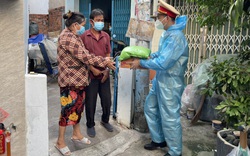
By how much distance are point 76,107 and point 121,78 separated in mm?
1130

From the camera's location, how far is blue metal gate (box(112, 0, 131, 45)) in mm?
7517

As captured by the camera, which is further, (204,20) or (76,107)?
(76,107)

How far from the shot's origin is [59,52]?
3512mm

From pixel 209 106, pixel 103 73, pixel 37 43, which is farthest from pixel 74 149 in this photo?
pixel 37 43

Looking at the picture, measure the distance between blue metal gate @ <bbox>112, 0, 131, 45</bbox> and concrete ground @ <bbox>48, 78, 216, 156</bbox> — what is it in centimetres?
332

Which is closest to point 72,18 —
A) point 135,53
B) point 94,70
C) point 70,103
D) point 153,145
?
point 94,70

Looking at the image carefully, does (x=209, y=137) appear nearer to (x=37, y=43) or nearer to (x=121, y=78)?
(x=121, y=78)

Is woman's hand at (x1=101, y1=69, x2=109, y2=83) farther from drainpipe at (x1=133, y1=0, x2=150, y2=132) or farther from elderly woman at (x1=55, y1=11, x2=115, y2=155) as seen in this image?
drainpipe at (x1=133, y1=0, x2=150, y2=132)

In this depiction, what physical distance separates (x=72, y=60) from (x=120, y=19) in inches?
178

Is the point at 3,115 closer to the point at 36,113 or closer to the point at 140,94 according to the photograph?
the point at 36,113

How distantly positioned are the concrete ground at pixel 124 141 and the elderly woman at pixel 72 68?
1.01ft

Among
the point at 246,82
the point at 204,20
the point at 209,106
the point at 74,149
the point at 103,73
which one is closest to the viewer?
the point at 246,82

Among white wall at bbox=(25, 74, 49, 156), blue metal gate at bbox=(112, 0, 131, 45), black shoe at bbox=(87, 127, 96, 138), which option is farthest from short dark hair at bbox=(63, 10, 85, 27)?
blue metal gate at bbox=(112, 0, 131, 45)

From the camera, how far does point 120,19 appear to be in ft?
25.6
